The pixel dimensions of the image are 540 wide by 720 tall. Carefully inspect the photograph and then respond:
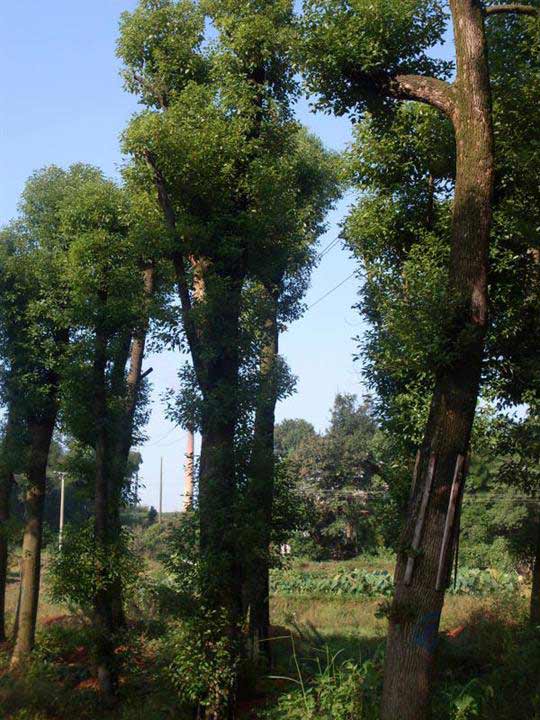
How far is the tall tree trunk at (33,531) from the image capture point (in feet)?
73.5

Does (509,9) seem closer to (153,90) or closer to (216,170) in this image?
(216,170)

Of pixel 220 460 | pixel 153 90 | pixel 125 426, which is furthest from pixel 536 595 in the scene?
pixel 153 90

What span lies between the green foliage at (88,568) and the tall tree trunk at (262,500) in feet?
8.64

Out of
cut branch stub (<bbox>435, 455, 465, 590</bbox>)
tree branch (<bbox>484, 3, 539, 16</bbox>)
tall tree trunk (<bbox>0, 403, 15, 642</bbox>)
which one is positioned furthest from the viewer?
tall tree trunk (<bbox>0, 403, 15, 642</bbox>)

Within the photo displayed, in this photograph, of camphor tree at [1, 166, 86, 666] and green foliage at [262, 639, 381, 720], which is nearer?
green foliage at [262, 639, 381, 720]

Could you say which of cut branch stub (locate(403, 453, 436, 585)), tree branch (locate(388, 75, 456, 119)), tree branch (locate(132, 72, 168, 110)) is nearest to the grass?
cut branch stub (locate(403, 453, 436, 585))

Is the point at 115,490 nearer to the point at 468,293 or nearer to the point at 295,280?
the point at 295,280

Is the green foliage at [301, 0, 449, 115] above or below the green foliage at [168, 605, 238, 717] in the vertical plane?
above

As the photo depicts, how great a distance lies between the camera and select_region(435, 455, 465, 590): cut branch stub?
8.62 m

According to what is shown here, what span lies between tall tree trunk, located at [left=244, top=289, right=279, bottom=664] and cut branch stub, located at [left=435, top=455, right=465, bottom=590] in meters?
6.10

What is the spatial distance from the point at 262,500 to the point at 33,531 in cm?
1014

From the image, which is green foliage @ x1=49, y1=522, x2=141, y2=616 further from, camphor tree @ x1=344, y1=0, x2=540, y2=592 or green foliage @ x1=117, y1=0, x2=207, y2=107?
green foliage @ x1=117, y1=0, x2=207, y2=107

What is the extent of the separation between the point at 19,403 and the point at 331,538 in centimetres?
3209

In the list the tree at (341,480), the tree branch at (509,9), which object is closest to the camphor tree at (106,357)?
the tree branch at (509,9)
